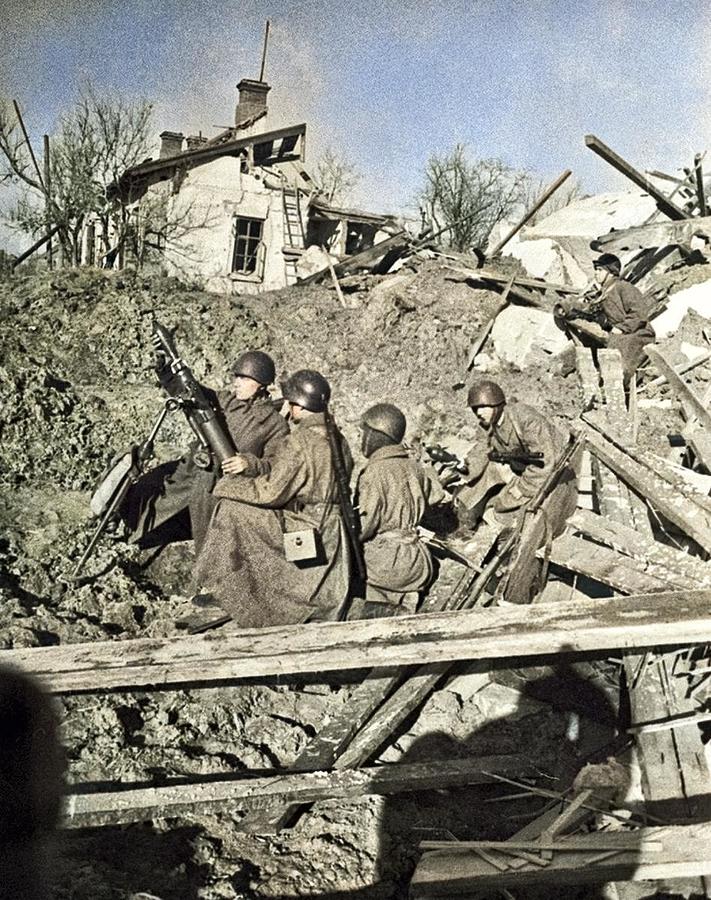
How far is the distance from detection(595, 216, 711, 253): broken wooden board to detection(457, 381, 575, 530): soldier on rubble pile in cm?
974

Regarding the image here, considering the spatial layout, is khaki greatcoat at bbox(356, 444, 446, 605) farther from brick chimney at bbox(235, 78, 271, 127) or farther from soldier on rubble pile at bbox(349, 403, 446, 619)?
brick chimney at bbox(235, 78, 271, 127)

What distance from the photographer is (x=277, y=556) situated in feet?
20.2

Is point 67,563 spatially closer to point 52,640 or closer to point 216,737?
point 52,640

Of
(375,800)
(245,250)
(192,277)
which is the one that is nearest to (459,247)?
(245,250)

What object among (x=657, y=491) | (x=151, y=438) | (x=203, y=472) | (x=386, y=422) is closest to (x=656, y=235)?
(x=657, y=491)

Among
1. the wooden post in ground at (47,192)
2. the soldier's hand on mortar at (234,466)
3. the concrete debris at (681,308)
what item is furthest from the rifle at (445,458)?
the wooden post in ground at (47,192)

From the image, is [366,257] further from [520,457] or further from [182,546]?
[182,546]

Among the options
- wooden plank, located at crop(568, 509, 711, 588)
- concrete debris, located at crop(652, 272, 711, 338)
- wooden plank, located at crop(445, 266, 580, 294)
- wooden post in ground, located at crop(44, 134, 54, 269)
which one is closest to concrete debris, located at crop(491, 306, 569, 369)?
wooden plank, located at crop(445, 266, 580, 294)

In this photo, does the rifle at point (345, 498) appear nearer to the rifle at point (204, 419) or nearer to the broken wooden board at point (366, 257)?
the rifle at point (204, 419)

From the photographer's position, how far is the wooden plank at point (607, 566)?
5.27 m

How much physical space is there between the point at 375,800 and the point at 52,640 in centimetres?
259

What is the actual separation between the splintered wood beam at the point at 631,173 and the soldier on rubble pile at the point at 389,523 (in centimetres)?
925

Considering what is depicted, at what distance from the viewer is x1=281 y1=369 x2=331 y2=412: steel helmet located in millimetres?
6457

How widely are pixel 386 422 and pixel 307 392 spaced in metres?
0.67
